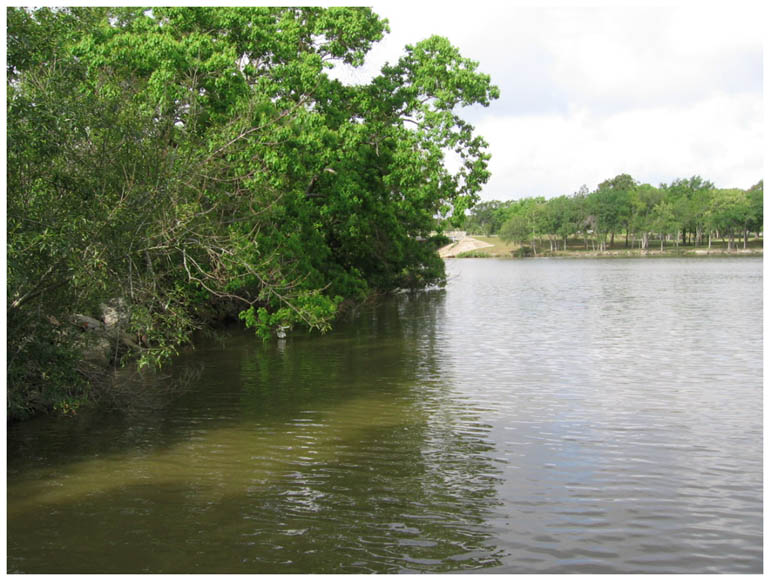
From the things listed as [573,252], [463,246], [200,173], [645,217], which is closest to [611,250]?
[573,252]

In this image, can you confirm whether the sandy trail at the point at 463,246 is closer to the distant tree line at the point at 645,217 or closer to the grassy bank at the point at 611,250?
the grassy bank at the point at 611,250

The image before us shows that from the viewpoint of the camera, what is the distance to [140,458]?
39.1ft

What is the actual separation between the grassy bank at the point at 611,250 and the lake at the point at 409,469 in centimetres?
11750

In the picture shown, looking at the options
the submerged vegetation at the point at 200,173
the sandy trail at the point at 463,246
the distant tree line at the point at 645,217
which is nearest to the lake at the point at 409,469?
the submerged vegetation at the point at 200,173

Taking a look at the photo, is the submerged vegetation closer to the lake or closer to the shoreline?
the lake

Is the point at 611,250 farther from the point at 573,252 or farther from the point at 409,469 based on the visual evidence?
the point at 409,469

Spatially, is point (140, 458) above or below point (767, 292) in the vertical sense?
below

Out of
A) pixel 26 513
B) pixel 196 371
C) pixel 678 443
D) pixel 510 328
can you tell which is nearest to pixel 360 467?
pixel 26 513

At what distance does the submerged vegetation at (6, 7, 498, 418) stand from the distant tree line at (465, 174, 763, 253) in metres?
102

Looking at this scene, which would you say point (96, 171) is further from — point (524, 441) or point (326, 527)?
point (524, 441)

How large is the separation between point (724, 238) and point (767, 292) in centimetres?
14042

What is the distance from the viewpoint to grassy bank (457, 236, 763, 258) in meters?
130

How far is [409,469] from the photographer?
1129cm

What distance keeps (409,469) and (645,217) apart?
465ft
